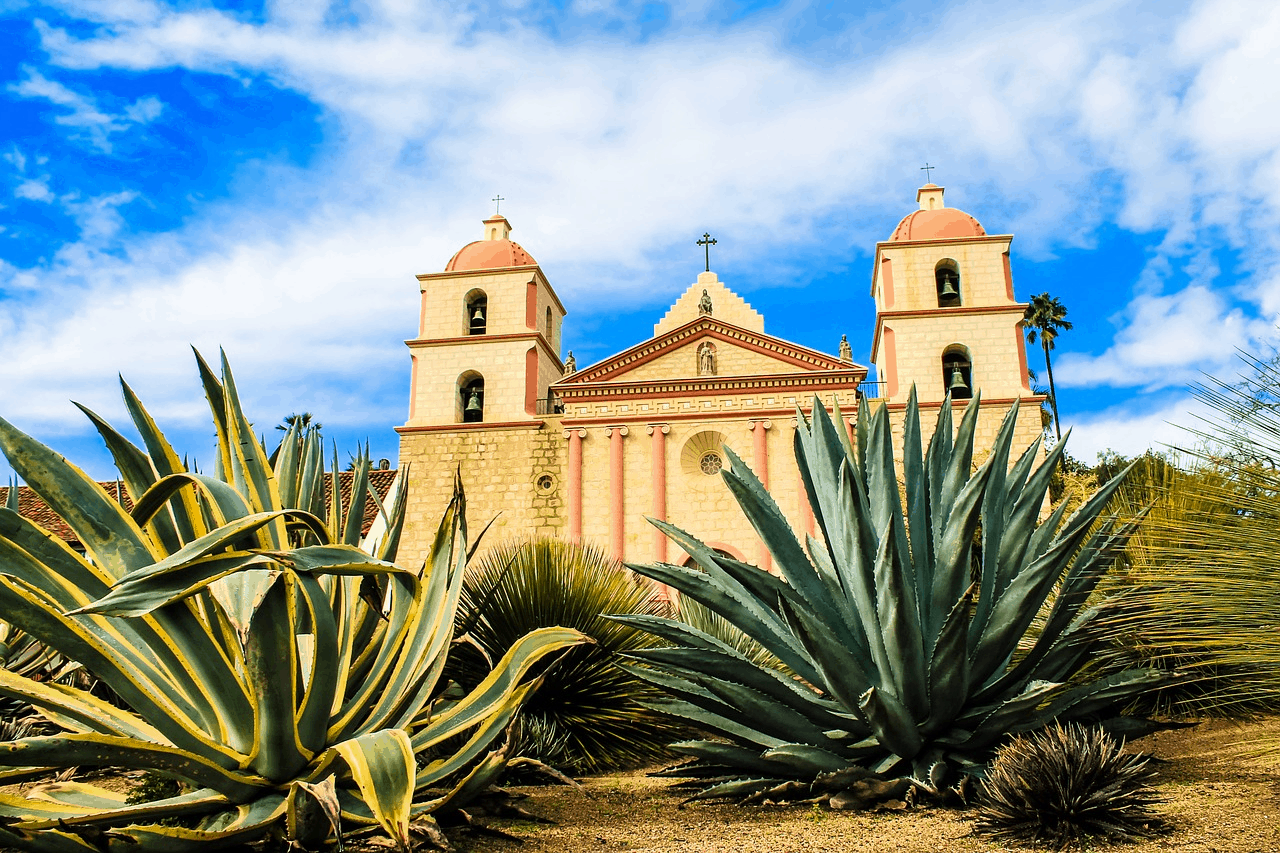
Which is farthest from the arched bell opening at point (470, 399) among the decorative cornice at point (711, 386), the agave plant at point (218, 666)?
the agave plant at point (218, 666)

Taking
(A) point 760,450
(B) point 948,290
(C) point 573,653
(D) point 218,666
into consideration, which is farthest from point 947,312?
(D) point 218,666

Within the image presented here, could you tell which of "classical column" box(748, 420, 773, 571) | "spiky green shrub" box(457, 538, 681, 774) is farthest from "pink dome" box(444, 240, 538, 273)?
"spiky green shrub" box(457, 538, 681, 774)

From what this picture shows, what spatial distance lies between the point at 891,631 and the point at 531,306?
731 inches

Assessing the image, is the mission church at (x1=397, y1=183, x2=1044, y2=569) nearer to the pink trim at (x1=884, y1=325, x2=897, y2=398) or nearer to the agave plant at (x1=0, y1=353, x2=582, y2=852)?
the pink trim at (x1=884, y1=325, x2=897, y2=398)

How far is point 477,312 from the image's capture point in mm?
22062

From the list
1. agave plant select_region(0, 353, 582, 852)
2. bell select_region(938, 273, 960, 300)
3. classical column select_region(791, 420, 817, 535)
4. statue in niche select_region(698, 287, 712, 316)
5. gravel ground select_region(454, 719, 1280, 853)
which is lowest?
gravel ground select_region(454, 719, 1280, 853)

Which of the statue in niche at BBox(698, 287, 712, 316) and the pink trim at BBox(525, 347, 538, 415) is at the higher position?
the statue in niche at BBox(698, 287, 712, 316)

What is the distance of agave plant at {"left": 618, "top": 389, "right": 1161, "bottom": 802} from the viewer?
3.81 metres

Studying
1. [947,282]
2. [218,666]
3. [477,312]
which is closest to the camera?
[218,666]

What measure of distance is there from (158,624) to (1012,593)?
10.3 feet

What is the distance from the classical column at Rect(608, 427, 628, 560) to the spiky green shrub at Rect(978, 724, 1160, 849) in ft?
51.5

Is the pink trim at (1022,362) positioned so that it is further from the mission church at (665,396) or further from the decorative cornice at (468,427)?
the decorative cornice at (468,427)

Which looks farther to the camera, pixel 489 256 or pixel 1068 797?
pixel 489 256

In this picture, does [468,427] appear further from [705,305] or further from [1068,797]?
[1068,797]
